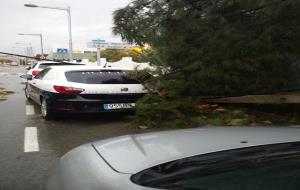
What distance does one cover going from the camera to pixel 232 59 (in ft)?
28.8

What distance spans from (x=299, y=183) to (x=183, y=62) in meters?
7.18

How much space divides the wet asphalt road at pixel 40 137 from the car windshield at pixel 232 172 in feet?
10.8

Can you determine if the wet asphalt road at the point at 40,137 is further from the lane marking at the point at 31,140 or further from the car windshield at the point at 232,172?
the car windshield at the point at 232,172

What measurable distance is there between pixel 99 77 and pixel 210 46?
2.69 metres

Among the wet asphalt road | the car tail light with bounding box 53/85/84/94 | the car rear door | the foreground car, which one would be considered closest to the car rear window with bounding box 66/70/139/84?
the car tail light with bounding box 53/85/84/94

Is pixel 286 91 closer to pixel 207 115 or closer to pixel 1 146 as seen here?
pixel 207 115

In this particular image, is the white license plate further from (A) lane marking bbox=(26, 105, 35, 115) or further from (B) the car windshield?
(B) the car windshield

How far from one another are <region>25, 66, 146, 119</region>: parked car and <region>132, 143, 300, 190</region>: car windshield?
7.63 m

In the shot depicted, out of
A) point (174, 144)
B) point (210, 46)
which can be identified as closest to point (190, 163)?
point (174, 144)

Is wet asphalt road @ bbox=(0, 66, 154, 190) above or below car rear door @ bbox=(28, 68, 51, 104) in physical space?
below

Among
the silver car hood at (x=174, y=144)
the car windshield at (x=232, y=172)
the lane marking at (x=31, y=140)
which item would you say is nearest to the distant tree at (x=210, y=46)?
the lane marking at (x=31, y=140)

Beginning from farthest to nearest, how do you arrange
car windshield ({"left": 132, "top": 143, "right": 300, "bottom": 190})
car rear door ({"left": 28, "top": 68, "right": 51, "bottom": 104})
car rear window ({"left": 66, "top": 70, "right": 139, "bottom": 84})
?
1. car rear door ({"left": 28, "top": 68, "right": 51, "bottom": 104})
2. car rear window ({"left": 66, "top": 70, "right": 139, "bottom": 84})
3. car windshield ({"left": 132, "top": 143, "right": 300, "bottom": 190})

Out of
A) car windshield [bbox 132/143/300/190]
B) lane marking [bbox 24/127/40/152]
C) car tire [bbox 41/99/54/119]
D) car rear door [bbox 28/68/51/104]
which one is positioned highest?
car windshield [bbox 132/143/300/190]

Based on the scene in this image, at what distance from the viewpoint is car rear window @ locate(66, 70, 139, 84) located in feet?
33.7
